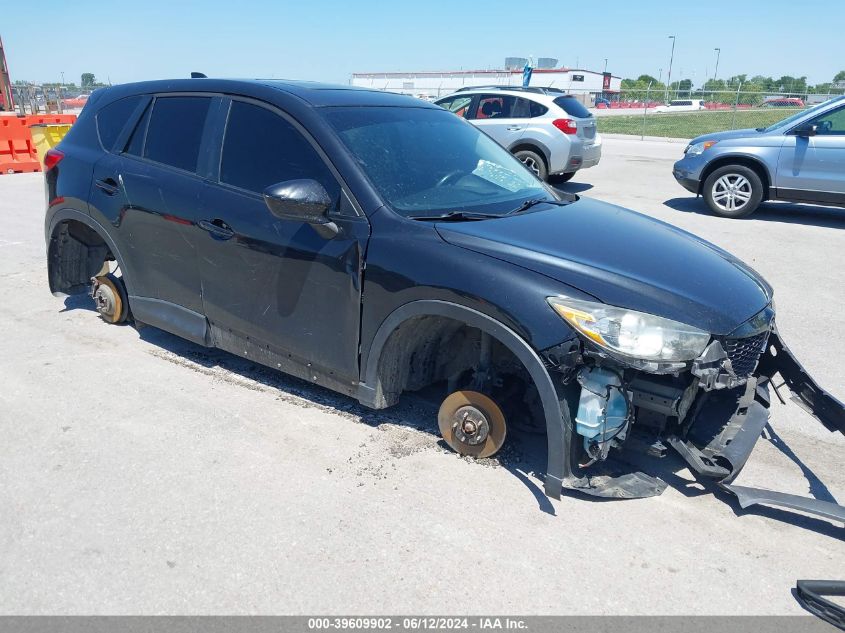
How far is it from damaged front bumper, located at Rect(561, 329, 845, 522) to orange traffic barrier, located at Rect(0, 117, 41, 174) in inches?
601

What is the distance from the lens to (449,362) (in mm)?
3744

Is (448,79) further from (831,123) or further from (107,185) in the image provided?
(107,185)

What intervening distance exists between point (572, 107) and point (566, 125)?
670mm

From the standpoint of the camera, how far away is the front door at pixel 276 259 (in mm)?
3414

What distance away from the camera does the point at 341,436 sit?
371 centimetres

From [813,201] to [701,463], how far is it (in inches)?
318

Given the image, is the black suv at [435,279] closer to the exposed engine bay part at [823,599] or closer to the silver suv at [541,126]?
the exposed engine bay part at [823,599]

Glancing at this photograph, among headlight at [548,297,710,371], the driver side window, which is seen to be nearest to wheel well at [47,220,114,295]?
headlight at [548,297,710,371]

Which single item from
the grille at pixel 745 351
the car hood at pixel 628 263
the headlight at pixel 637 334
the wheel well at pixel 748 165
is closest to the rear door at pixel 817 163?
the wheel well at pixel 748 165

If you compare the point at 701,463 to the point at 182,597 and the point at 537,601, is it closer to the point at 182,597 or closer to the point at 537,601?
the point at 537,601

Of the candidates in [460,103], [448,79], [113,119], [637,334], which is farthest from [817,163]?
[448,79]

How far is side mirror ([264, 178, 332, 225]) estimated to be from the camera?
10.6 feet

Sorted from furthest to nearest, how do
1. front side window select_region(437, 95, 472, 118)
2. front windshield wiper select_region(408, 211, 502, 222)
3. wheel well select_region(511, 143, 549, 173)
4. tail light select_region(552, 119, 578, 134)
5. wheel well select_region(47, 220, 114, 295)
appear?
front side window select_region(437, 95, 472, 118) → wheel well select_region(511, 143, 549, 173) → tail light select_region(552, 119, 578, 134) → wheel well select_region(47, 220, 114, 295) → front windshield wiper select_region(408, 211, 502, 222)

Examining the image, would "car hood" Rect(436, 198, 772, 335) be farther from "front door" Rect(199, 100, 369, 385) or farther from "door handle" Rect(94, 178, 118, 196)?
"door handle" Rect(94, 178, 118, 196)
